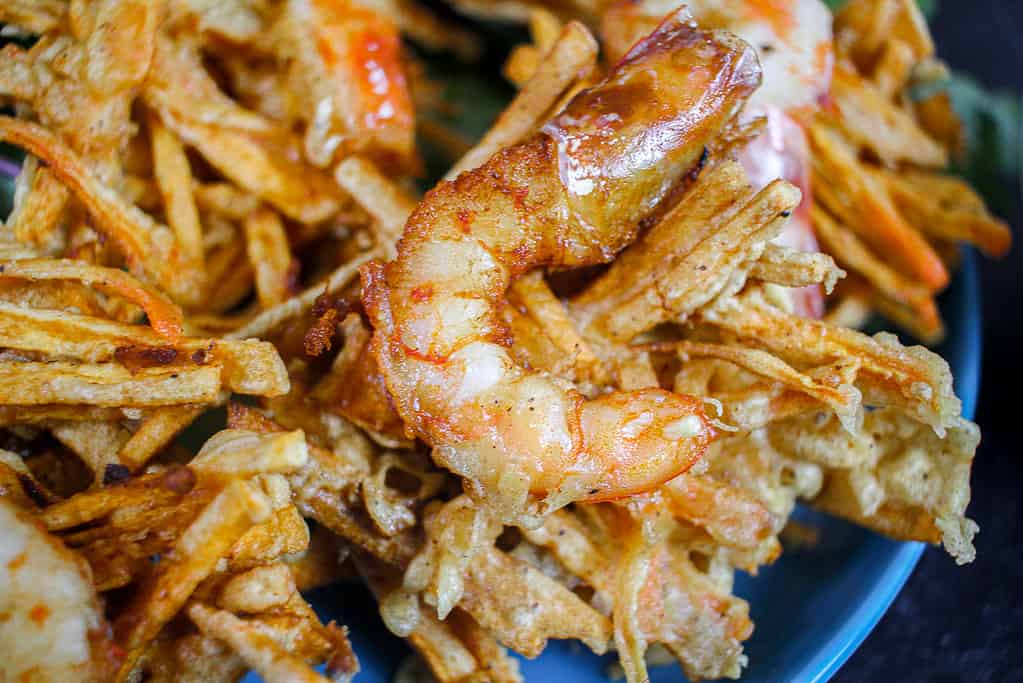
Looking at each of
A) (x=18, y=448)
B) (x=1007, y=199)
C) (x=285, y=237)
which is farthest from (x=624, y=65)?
(x=1007, y=199)

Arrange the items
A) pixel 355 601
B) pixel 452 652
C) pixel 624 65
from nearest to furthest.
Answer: pixel 624 65
pixel 452 652
pixel 355 601

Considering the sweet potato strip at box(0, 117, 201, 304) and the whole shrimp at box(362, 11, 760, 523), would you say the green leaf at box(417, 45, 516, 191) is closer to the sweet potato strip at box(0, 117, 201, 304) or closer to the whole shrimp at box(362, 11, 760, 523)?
the sweet potato strip at box(0, 117, 201, 304)

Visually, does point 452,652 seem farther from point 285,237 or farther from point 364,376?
point 285,237

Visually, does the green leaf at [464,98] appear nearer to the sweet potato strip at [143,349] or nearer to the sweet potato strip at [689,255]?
the sweet potato strip at [689,255]

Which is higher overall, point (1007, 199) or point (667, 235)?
point (667, 235)

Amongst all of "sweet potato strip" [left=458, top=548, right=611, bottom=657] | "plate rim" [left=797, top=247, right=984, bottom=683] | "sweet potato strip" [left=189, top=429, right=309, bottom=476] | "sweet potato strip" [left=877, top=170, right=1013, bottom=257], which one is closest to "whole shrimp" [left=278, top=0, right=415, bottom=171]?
Result: "sweet potato strip" [left=189, top=429, right=309, bottom=476]
